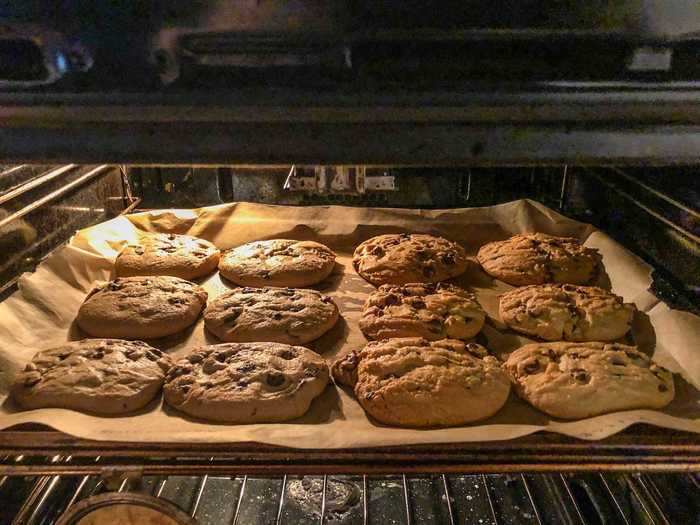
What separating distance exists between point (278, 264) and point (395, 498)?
1.00m

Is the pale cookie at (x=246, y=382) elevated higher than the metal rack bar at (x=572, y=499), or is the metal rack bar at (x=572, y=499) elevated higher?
the pale cookie at (x=246, y=382)

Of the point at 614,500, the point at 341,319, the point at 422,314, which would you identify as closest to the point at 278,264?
the point at 341,319

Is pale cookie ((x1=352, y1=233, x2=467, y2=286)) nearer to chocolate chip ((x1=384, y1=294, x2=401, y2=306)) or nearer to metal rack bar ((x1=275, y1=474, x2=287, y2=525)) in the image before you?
chocolate chip ((x1=384, y1=294, x2=401, y2=306))

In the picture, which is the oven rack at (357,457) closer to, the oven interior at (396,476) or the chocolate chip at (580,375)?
the oven interior at (396,476)

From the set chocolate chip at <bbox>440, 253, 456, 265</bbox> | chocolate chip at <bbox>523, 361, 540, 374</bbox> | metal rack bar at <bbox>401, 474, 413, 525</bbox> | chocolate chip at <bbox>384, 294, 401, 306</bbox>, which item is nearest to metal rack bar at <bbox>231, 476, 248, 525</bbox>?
metal rack bar at <bbox>401, 474, 413, 525</bbox>

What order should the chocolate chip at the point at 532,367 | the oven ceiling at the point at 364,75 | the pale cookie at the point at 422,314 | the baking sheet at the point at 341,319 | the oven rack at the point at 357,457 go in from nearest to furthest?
the oven ceiling at the point at 364,75 → the oven rack at the point at 357,457 → the baking sheet at the point at 341,319 → the chocolate chip at the point at 532,367 → the pale cookie at the point at 422,314

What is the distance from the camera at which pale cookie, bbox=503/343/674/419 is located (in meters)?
1.55

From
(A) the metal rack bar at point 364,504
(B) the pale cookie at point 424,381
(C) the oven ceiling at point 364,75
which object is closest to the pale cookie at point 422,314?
(B) the pale cookie at point 424,381

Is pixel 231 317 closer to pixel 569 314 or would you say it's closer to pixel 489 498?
pixel 489 498

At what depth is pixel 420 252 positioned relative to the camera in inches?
92.1

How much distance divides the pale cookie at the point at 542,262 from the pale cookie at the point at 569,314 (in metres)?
0.19

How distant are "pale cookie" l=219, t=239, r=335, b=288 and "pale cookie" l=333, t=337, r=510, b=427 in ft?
1.90

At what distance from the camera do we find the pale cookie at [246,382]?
5.07ft

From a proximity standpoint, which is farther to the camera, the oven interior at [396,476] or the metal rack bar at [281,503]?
the metal rack bar at [281,503]
